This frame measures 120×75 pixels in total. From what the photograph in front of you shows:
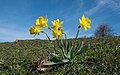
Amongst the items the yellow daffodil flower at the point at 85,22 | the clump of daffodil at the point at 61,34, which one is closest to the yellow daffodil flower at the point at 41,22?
the clump of daffodil at the point at 61,34

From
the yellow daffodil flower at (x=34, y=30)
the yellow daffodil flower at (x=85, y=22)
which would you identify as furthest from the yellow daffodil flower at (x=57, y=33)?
the yellow daffodil flower at (x=85, y=22)

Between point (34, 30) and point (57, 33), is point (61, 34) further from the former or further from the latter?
point (34, 30)

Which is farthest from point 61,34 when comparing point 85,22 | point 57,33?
point 85,22

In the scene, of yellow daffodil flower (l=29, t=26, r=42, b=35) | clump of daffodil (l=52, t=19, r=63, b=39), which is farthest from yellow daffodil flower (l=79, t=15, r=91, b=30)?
yellow daffodil flower (l=29, t=26, r=42, b=35)

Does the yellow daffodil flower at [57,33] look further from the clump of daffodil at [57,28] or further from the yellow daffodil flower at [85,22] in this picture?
the yellow daffodil flower at [85,22]

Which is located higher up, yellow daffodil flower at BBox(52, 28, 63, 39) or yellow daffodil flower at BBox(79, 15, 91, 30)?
yellow daffodil flower at BBox(79, 15, 91, 30)

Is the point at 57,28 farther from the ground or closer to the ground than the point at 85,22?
closer to the ground

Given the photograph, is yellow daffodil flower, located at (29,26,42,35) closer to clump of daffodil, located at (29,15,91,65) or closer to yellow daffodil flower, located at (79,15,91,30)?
clump of daffodil, located at (29,15,91,65)

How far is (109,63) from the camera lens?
7109mm

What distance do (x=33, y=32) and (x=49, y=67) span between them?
111 cm

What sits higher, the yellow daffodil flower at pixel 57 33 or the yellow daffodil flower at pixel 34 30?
the yellow daffodil flower at pixel 34 30

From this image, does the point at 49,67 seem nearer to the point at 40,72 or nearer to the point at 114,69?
the point at 40,72

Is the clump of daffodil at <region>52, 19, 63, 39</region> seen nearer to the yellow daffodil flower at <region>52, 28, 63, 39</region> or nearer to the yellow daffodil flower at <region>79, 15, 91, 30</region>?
the yellow daffodil flower at <region>52, 28, 63, 39</region>

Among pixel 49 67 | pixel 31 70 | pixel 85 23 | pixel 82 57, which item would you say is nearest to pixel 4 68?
pixel 31 70
